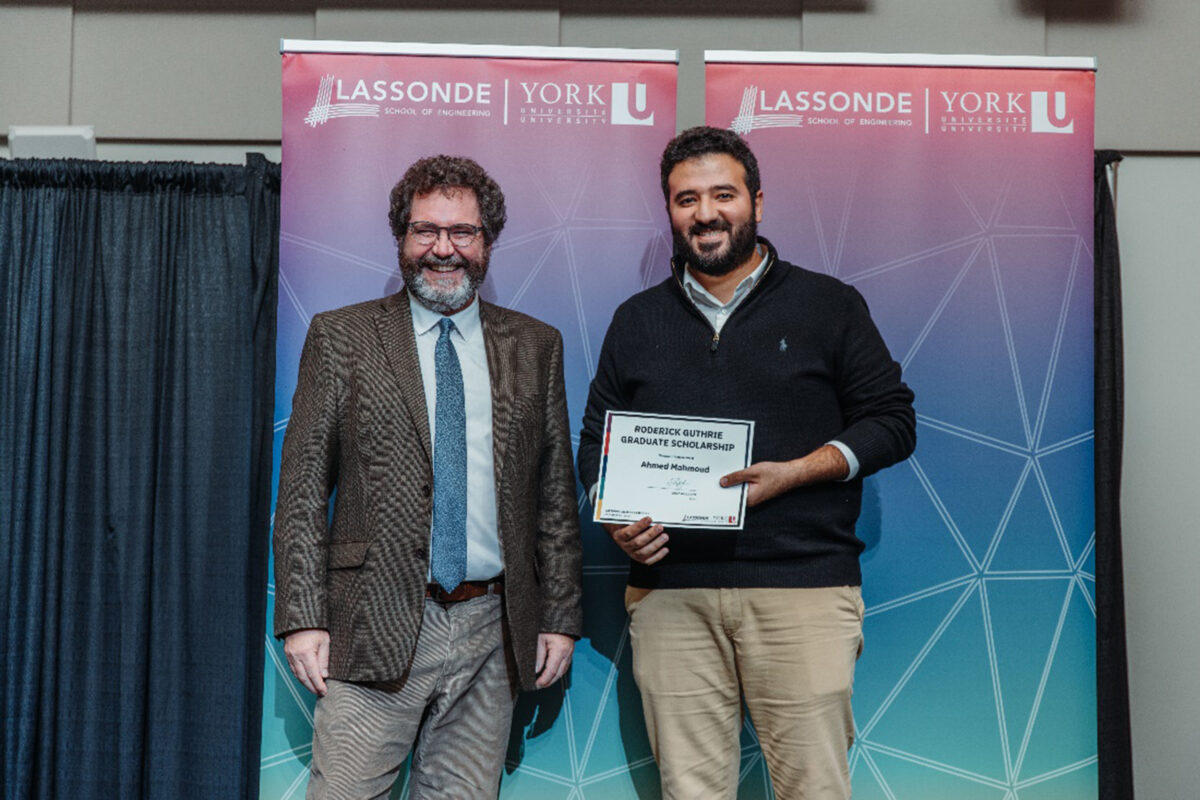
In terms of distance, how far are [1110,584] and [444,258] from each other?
202cm

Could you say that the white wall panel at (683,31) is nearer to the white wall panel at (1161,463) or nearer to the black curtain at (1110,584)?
the black curtain at (1110,584)

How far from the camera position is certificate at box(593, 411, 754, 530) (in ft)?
7.32

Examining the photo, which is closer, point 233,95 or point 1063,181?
point 1063,181

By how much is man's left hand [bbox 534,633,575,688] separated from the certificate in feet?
1.20

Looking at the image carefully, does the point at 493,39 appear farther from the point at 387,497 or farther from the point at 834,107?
the point at 387,497

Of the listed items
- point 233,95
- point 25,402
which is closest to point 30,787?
point 25,402

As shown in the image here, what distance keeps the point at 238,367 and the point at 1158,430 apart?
111 inches

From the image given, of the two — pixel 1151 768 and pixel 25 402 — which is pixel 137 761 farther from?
pixel 1151 768

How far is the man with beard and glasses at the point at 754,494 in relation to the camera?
7.55 feet

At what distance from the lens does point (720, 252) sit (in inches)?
96.2

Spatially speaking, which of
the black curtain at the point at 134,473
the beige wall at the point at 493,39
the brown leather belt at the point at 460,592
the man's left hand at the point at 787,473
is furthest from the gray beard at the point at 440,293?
the beige wall at the point at 493,39

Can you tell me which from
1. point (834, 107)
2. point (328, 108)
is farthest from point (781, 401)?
point (328, 108)

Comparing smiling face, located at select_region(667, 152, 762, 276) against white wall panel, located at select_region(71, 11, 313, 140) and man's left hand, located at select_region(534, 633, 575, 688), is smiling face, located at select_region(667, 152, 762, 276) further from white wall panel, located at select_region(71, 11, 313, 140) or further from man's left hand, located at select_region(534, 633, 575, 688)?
white wall panel, located at select_region(71, 11, 313, 140)

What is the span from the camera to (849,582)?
2.37m
